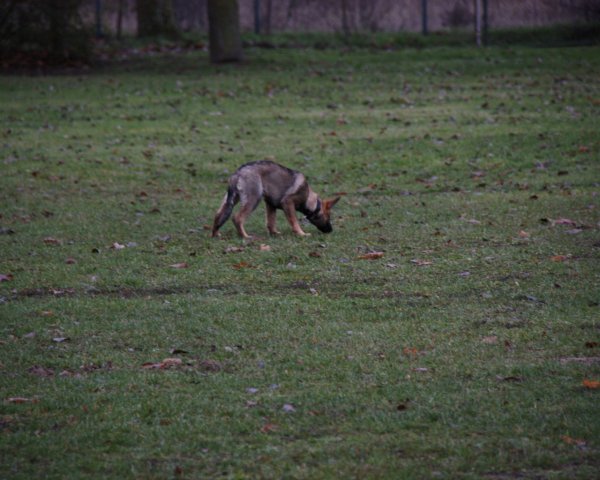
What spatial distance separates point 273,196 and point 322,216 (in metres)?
0.67

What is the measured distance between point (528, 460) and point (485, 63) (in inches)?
915

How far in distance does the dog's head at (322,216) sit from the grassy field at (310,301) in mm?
228

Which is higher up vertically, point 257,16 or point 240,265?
point 257,16

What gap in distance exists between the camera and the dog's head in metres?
12.2

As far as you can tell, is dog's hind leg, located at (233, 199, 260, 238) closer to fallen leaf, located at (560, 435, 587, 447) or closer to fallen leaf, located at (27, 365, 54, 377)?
fallen leaf, located at (27, 365, 54, 377)

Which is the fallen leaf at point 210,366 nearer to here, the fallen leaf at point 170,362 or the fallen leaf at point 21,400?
the fallen leaf at point 170,362

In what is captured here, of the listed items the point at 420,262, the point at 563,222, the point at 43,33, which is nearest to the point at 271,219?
the point at 420,262

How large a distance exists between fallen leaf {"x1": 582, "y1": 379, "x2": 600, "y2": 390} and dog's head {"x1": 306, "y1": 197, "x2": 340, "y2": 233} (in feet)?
19.3

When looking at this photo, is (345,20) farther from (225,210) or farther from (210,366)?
(210,366)

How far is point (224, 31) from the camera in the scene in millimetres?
27844

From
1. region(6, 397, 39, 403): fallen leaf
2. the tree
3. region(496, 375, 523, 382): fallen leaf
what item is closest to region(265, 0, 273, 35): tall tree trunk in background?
the tree

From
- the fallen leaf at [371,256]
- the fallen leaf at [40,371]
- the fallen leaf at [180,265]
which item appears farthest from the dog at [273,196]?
the fallen leaf at [40,371]

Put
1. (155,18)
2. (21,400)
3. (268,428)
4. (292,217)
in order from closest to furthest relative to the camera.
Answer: (268,428)
(21,400)
(292,217)
(155,18)

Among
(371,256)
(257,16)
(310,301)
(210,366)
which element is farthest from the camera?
(257,16)
